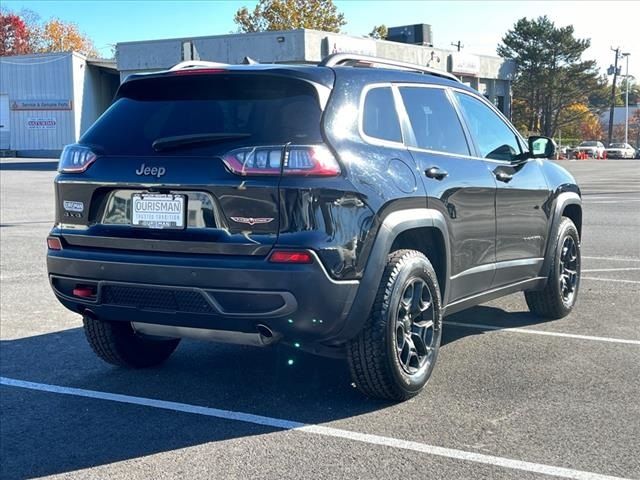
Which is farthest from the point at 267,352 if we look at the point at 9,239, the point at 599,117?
the point at 599,117

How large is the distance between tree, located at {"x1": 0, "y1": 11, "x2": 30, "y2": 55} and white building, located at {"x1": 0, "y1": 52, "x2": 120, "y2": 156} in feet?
104

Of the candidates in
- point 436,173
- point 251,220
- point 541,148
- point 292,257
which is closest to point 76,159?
point 251,220

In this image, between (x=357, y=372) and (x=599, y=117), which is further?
(x=599, y=117)

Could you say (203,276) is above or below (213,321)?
above

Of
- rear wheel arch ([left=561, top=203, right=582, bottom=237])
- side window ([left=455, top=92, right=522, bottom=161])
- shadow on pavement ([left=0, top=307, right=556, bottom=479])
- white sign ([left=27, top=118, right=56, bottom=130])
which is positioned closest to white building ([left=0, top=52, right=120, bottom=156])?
white sign ([left=27, top=118, right=56, bottom=130])

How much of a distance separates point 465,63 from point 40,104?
2632 cm

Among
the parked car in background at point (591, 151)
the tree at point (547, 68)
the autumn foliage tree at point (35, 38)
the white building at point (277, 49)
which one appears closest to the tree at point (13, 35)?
the autumn foliage tree at point (35, 38)

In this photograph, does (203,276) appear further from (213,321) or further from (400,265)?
(400,265)

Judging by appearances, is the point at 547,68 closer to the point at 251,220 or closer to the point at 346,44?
the point at 346,44

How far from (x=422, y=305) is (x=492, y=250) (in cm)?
Answer: 105

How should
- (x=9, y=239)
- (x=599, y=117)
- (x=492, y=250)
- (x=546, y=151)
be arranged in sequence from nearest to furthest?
(x=492, y=250)
(x=546, y=151)
(x=9, y=239)
(x=599, y=117)

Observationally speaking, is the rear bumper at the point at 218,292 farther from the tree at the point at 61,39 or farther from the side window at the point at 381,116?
the tree at the point at 61,39

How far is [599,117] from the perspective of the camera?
334ft

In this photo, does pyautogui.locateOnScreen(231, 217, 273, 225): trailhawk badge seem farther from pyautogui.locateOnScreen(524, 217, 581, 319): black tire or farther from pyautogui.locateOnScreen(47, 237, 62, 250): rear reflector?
pyautogui.locateOnScreen(524, 217, 581, 319): black tire
